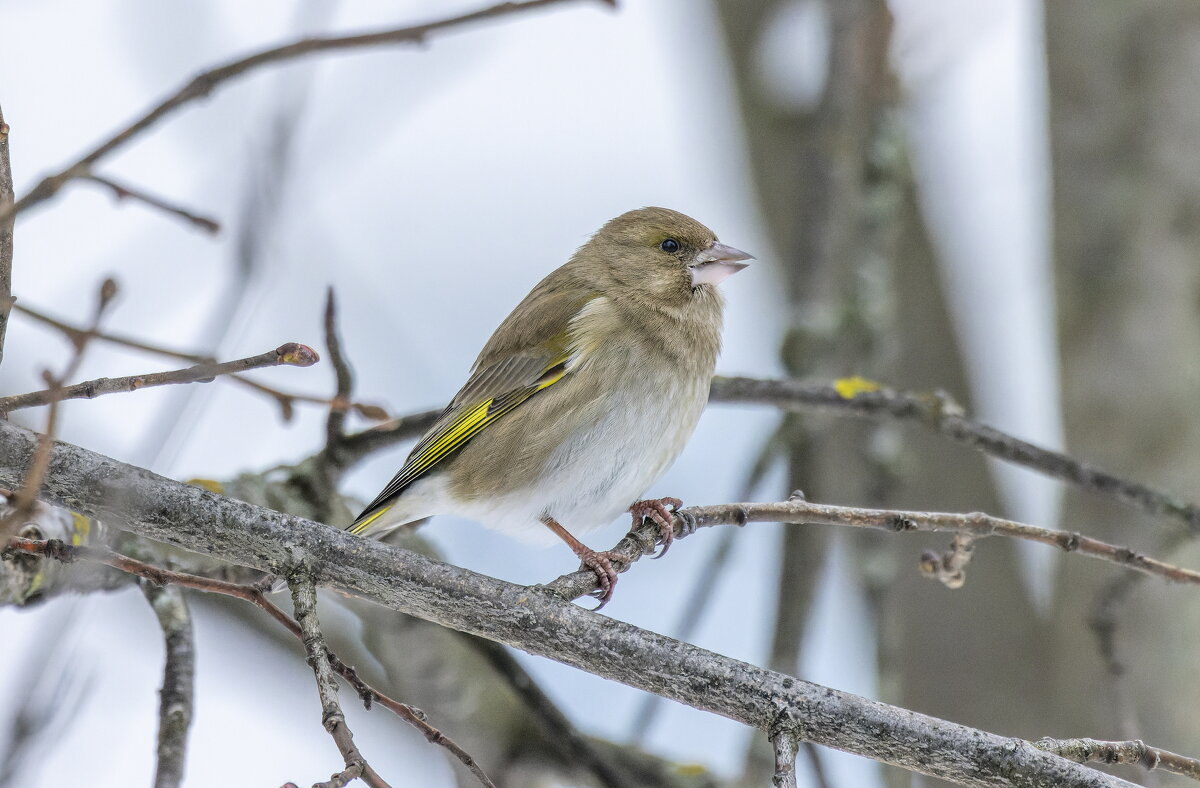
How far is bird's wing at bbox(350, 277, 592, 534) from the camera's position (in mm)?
4168

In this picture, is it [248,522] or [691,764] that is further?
[691,764]

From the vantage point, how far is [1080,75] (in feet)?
20.1

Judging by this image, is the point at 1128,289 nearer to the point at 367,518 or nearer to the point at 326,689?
the point at 367,518

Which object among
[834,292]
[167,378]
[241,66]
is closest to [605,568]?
[167,378]

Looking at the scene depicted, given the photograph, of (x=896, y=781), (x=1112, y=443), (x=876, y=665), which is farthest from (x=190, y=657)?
(x=1112, y=443)

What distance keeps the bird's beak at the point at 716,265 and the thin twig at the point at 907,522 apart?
1.79 metres

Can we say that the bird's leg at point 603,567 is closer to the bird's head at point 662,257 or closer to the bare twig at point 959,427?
the bare twig at point 959,427

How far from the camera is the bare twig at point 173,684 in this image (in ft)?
7.67

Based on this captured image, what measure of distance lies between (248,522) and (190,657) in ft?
2.00

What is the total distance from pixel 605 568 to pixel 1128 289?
3.79 metres

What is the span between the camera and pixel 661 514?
370 centimetres

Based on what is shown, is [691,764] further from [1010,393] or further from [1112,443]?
[1010,393]

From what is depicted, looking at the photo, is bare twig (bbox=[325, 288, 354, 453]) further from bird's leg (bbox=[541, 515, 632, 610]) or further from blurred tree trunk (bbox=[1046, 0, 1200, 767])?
blurred tree trunk (bbox=[1046, 0, 1200, 767])

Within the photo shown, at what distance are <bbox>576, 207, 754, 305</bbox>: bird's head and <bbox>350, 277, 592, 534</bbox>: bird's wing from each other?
12.0 inches
